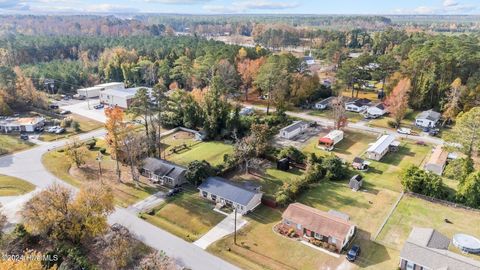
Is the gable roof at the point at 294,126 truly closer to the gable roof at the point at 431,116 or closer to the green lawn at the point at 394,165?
the green lawn at the point at 394,165

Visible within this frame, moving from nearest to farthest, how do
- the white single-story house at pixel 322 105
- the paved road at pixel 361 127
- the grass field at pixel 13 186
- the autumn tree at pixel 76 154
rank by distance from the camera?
the grass field at pixel 13 186 → the autumn tree at pixel 76 154 → the paved road at pixel 361 127 → the white single-story house at pixel 322 105

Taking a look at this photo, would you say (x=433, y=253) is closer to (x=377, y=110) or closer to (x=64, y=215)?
(x=64, y=215)

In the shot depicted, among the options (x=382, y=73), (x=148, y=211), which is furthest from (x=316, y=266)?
(x=382, y=73)

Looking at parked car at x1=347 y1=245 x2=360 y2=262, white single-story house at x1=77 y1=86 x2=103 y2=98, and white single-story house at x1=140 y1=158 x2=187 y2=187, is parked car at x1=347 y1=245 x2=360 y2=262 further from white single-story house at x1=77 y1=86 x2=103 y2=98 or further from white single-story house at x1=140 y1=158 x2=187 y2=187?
white single-story house at x1=77 y1=86 x2=103 y2=98

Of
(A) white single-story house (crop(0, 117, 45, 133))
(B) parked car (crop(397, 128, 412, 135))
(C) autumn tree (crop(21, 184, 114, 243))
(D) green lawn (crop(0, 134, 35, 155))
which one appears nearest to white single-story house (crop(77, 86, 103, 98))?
(A) white single-story house (crop(0, 117, 45, 133))

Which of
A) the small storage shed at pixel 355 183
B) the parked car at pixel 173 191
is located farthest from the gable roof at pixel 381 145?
the parked car at pixel 173 191

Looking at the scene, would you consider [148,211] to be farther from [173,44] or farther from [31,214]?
[173,44]

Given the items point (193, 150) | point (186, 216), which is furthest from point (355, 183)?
point (193, 150)

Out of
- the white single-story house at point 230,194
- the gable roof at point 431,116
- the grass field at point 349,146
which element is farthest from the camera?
the gable roof at point 431,116
